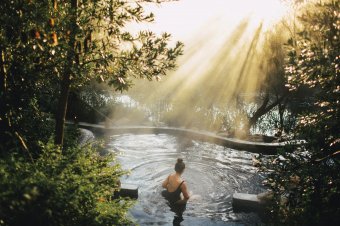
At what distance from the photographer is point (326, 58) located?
12.8 feet

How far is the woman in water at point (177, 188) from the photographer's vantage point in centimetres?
929

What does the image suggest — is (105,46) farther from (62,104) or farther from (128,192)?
(128,192)

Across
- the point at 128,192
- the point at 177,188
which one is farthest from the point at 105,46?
the point at 128,192

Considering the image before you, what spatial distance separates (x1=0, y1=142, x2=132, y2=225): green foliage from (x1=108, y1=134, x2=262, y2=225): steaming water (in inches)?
61.3

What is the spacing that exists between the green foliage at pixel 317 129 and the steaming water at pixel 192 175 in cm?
311

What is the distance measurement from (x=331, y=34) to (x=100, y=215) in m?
4.25

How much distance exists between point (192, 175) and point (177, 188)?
3091mm

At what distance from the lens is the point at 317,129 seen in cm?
579

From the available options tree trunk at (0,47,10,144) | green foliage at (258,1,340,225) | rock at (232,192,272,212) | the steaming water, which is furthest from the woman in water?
tree trunk at (0,47,10,144)

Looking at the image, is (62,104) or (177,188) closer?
(62,104)

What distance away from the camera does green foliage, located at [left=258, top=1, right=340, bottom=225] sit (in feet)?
13.3

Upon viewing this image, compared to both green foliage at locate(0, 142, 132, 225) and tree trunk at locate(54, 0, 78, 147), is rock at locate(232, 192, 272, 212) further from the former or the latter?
tree trunk at locate(54, 0, 78, 147)

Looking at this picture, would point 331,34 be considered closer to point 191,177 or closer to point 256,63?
point 191,177

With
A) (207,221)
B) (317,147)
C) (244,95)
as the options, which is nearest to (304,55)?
(317,147)
